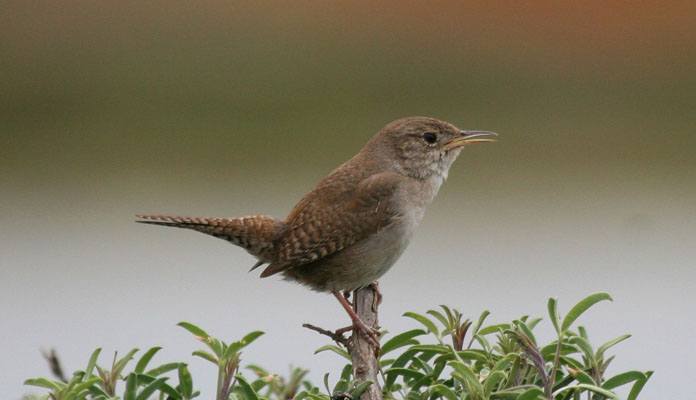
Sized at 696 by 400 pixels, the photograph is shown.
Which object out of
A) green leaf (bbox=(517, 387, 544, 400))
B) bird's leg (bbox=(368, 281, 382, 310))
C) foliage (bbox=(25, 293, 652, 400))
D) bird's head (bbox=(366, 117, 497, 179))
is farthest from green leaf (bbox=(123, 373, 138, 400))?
bird's head (bbox=(366, 117, 497, 179))

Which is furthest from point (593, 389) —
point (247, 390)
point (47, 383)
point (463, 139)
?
point (463, 139)

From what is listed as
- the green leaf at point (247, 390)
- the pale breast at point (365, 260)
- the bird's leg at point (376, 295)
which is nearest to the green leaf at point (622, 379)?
the green leaf at point (247, 390)

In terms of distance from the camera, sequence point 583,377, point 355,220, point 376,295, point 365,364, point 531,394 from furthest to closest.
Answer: point 355,220
point 376,295
point 365,364
point 583,377
point 531,394

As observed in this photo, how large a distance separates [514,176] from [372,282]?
4831mm

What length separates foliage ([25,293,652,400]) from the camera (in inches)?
73.9

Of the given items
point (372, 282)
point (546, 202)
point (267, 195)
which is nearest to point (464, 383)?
point (372, 282)

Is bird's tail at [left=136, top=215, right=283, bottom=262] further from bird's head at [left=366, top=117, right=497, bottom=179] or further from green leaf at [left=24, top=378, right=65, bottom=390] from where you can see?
green leaf at [left=24, top=378, right=65, bottom=390]

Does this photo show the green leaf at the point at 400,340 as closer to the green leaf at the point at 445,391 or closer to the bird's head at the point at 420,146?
the green leaf at the point at 445,391

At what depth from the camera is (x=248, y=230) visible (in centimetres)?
380

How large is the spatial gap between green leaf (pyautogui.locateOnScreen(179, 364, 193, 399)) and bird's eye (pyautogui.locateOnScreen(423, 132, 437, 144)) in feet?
7.60

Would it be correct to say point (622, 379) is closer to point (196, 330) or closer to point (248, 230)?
point (196, 330)

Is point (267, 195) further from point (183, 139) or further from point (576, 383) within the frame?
point (576, 383)

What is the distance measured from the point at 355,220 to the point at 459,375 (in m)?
2.00

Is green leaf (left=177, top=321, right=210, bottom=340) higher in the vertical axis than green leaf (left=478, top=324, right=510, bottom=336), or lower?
higher
